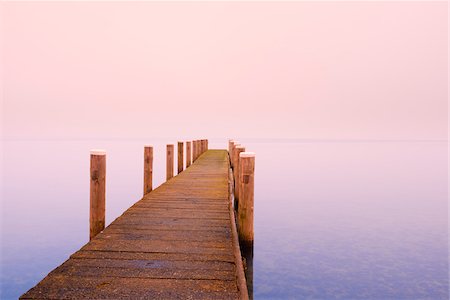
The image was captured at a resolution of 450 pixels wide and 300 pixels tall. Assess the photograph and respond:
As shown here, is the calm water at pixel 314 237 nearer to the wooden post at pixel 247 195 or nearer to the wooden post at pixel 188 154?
the wooden post at pixel 188 154

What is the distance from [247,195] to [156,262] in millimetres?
2043

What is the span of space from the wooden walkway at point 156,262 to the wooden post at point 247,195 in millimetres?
265

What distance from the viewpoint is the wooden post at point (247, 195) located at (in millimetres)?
5094

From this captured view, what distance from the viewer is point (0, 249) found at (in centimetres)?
1527

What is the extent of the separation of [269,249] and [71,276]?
507 inches

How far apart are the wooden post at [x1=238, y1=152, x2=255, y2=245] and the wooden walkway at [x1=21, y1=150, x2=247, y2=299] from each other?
0.27 meters

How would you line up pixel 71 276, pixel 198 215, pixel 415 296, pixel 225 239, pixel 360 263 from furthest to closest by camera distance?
pixel 360 263 < pixel 415 296 < pixel 198 215 < pixel 225 239 < pixel 71 276

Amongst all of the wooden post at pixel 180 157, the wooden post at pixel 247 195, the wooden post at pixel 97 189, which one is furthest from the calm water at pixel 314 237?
the wooden post at pixel 97 189

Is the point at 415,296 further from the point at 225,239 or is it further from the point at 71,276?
the point at 71,276


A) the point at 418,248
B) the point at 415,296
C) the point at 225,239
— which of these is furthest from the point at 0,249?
the point at 418,248

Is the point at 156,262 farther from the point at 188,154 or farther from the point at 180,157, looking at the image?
the point at 188,154

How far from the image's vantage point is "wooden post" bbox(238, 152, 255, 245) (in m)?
5.09

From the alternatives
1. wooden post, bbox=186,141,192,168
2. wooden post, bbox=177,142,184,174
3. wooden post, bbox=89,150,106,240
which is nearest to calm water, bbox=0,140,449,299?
wooden post, bbox=177,142,184,174

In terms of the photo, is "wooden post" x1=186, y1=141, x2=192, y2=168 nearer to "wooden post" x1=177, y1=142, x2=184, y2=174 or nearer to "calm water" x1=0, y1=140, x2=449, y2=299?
"wooden post" x1=177, y1=142, x2=184, y2=174
